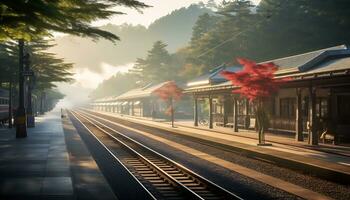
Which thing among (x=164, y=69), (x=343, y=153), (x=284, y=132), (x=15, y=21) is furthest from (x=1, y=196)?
(x=164, y=69)

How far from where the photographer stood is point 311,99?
25.3m

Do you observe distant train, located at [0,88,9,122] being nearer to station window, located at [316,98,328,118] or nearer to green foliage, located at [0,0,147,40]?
green foliage, located at [0,0,147,40]

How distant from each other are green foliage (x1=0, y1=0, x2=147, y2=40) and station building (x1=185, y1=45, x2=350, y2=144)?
11.1 m

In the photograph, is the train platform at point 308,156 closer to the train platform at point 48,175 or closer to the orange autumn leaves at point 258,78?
the orange autumn leaves at point 258,78

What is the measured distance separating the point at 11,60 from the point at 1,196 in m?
A: 37.4

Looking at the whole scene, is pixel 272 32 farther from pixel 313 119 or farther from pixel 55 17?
pixel 55 17

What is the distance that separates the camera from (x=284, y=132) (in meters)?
33.4

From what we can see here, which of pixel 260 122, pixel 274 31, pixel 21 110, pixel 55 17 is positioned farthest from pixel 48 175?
pixel 274 31

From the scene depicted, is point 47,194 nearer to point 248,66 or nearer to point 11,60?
point 248,66

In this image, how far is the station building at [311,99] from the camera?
24.9 m

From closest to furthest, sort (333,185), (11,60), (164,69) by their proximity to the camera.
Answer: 1. (333,185)
2. (11,60)
3. (164,69)

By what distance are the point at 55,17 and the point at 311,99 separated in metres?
16.2

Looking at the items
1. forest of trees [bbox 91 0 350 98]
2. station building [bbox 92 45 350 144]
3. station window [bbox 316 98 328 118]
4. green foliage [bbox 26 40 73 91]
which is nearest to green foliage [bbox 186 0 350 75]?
forest of trees [bbox 91 0 350 98]

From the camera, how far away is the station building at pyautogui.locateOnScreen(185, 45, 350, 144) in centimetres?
2492
